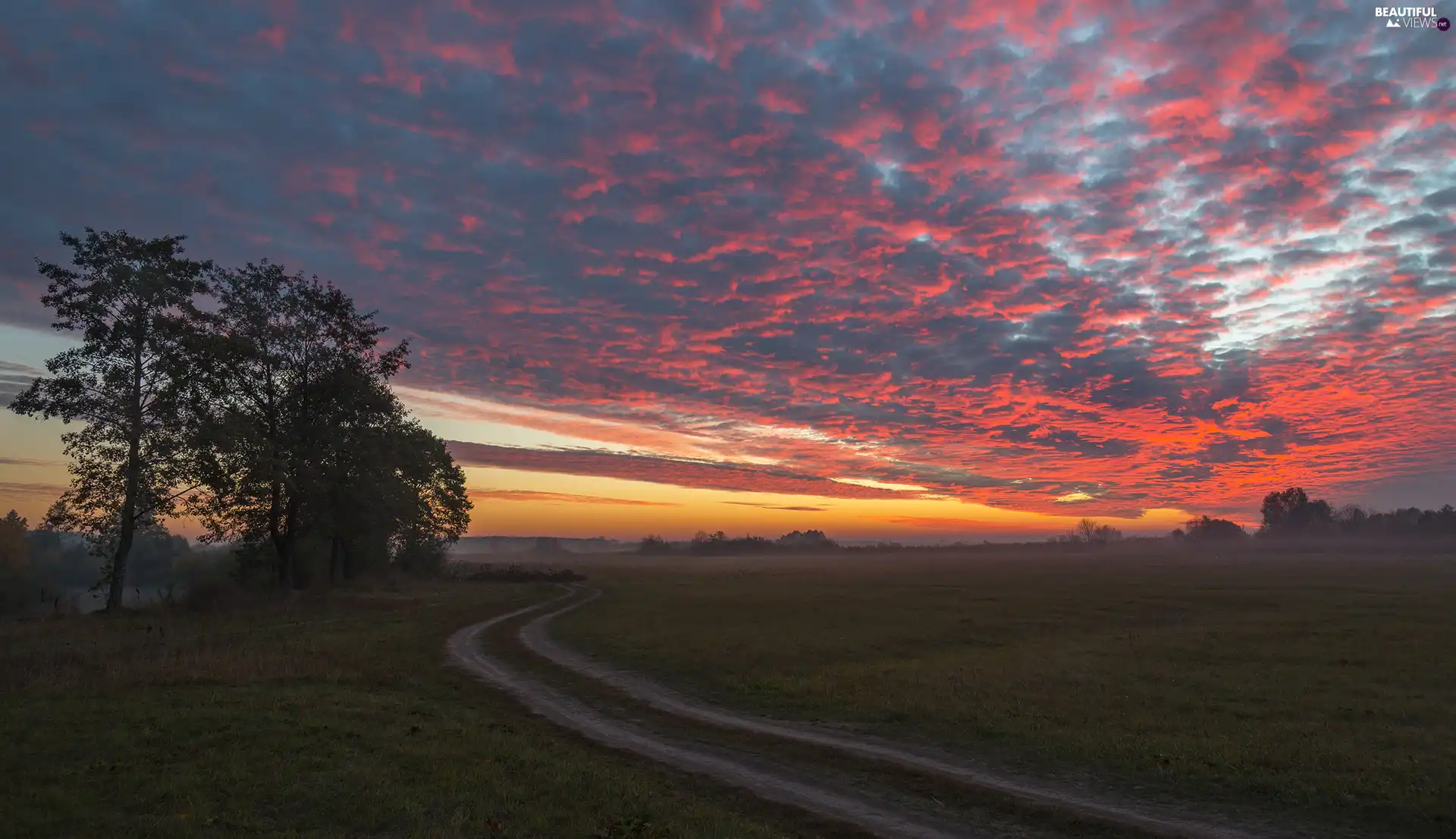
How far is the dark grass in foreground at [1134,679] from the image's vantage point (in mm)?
15633

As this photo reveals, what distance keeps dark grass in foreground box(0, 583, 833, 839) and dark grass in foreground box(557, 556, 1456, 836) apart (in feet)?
27.1

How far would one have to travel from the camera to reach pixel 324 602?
47.3 meters

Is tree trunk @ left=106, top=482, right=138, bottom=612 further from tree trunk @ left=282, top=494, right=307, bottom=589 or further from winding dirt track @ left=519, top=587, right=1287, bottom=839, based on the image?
winding dirt track @ left=519, top=587, right=1287, bottom=839

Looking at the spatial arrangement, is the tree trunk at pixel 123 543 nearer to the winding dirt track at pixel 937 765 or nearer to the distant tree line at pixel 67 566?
the distant tree line at pixel 67 566

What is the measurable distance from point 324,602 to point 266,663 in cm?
2482

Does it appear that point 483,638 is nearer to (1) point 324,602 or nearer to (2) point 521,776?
(1) point 324,602

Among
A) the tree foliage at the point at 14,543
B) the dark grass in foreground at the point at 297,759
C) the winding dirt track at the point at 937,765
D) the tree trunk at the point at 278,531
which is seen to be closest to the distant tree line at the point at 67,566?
the tree foliage at the point at 14,543

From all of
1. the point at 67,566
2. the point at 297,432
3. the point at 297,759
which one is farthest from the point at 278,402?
the point at 67,566

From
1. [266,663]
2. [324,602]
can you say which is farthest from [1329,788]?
[324,602]

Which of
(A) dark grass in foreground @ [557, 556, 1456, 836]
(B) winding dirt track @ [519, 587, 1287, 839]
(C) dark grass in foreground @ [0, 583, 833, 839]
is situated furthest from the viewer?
(A) dark grass in foreground @ [557, 556, 1456, 836]

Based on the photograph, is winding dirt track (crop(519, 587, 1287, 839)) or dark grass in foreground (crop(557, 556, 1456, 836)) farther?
dark grass in foreground (crop(557, 556, 1456, 836))

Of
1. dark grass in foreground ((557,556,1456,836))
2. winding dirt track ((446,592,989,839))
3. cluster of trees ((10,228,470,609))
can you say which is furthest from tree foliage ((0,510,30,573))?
winding dirt track ((446,592,989,839))

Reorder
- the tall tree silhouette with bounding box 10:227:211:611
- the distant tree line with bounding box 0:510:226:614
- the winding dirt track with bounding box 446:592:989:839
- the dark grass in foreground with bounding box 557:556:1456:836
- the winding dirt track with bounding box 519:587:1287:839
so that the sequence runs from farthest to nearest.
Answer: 1. the distant tree line with bounding box 0:510:226:614
2. the tall tree silhouette with bounding box 10:227:211:611
3. the dark grass in foreground with bounding box 557:556:1456:836
4. the winding dirt track with bounding box 519:587:1287:839
5. the winding dirt track with bounding box 446:592:989:839

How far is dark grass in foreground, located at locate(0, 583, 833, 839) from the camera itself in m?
11.8
